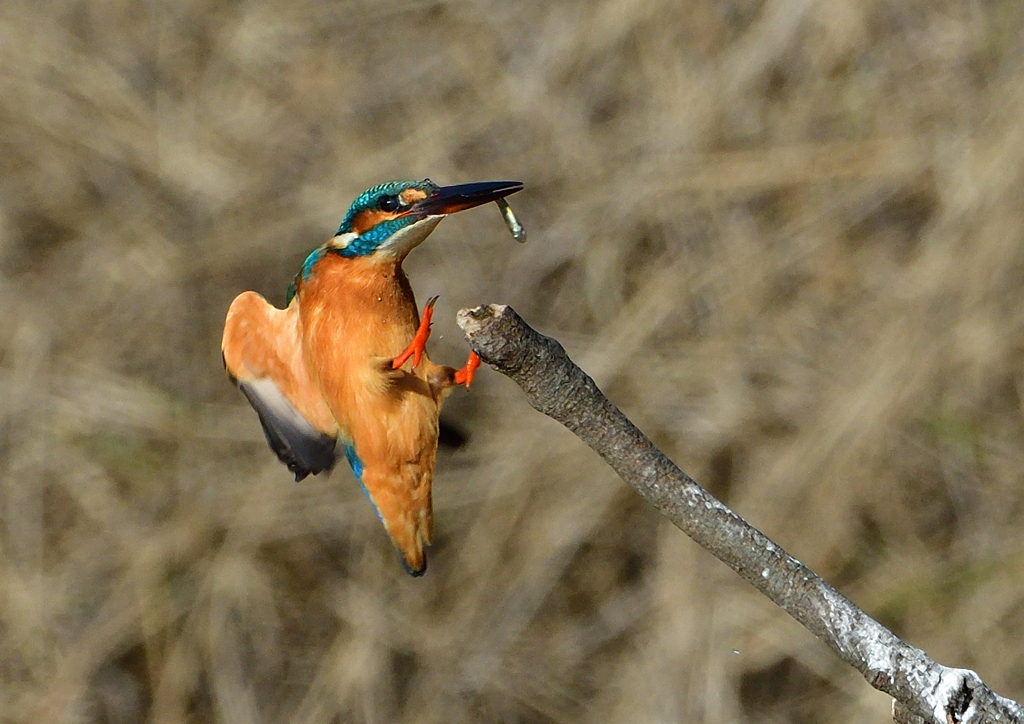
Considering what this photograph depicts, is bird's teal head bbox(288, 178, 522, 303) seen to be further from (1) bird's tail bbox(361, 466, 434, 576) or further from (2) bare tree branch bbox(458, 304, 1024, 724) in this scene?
(2) bare tree branch bbox(458, 304, 1024, 724)

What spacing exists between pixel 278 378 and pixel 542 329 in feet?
7.66

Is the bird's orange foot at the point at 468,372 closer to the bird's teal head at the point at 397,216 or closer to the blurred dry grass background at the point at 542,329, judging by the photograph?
the bird's teal head at the point at 397,216

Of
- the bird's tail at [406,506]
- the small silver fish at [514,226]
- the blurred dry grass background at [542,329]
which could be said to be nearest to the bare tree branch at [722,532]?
the small silver fish at [514,226]

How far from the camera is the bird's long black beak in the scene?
51.4 inches

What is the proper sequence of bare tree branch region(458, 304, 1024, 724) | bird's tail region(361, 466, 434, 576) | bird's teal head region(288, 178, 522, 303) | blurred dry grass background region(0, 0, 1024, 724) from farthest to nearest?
1. blurred dry grass background region(0, 0, 1024, 724)
2. bird's tail region(361, 466, 434, 576)
3. bird's teal head region(288, 178, 522, 303)
4. bare tree branch region(458, 304, 1024, 724)

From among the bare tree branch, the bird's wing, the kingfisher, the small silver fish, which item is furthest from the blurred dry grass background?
the bare tree branch

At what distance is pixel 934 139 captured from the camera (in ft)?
13.3

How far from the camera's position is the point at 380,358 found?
1.44m

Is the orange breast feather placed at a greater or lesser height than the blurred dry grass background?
greater

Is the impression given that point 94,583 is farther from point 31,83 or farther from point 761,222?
point 761,222

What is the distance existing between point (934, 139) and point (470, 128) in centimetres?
158

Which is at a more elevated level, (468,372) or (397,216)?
(397,216)

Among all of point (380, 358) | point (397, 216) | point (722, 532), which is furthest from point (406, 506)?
point (722, 532)

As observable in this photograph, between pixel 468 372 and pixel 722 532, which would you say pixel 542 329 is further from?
pixel 722 532
